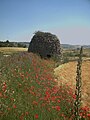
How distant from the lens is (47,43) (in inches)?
738

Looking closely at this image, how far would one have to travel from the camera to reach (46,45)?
18.7 m

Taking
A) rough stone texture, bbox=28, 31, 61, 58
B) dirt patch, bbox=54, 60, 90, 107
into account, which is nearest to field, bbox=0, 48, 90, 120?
dirt patch, bbox=54, 60, 90, 107

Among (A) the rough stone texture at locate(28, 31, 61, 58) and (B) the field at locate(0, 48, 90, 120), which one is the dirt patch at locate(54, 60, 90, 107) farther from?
(A) the rough stone texture at locate(28, 31, 61, 58)

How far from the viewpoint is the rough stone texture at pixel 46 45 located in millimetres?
18641

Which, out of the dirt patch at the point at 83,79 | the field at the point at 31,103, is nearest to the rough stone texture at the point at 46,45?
the dirt patch at the point at 83,79

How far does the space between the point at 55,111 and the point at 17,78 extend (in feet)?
8.90

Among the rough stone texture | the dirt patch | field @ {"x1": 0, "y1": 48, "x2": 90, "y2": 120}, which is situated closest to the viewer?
field @ {"x1": 0, "y1": 48, "x2": 90, "y2": 120}

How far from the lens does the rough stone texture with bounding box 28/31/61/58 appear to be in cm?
1864

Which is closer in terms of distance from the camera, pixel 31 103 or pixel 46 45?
pixel 31 103

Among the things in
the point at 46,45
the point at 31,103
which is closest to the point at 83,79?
the point at 31,103

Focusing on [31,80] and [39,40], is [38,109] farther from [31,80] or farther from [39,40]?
[39,40]

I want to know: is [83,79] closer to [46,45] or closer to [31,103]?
[31,103]

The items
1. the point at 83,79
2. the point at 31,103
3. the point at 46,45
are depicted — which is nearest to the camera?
the point at 31,103

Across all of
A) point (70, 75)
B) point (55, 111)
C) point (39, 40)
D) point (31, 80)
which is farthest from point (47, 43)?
point (55, 111)
